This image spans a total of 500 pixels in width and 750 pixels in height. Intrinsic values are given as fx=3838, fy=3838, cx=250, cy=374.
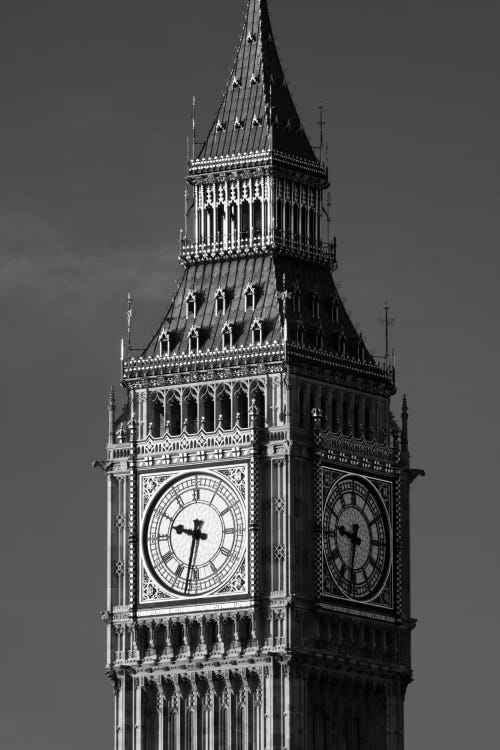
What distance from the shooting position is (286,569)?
102562 millimetres

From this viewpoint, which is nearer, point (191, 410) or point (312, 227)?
point (191, 410)

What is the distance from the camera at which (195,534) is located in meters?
104

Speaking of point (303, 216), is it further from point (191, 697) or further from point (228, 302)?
point (191, 697)

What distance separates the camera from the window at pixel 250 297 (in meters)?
105

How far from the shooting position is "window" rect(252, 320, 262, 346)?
104375 millimetres

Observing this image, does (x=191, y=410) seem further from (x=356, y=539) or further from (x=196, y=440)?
(x=356, y=539)

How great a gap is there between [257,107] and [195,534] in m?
12.4

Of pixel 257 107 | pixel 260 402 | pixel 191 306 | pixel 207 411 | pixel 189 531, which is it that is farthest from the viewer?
pixel 257 107

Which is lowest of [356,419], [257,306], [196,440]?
[196,440]

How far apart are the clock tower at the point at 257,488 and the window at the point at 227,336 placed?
0.18ft

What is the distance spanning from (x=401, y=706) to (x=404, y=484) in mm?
6148

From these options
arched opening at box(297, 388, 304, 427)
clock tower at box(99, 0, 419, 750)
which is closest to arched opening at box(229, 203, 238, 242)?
clock tower at box(99, 0, 419, 750)

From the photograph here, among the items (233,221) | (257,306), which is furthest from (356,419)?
(233,221)

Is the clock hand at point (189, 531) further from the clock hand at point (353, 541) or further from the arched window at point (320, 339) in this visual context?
the arched window at point (320, 339)
